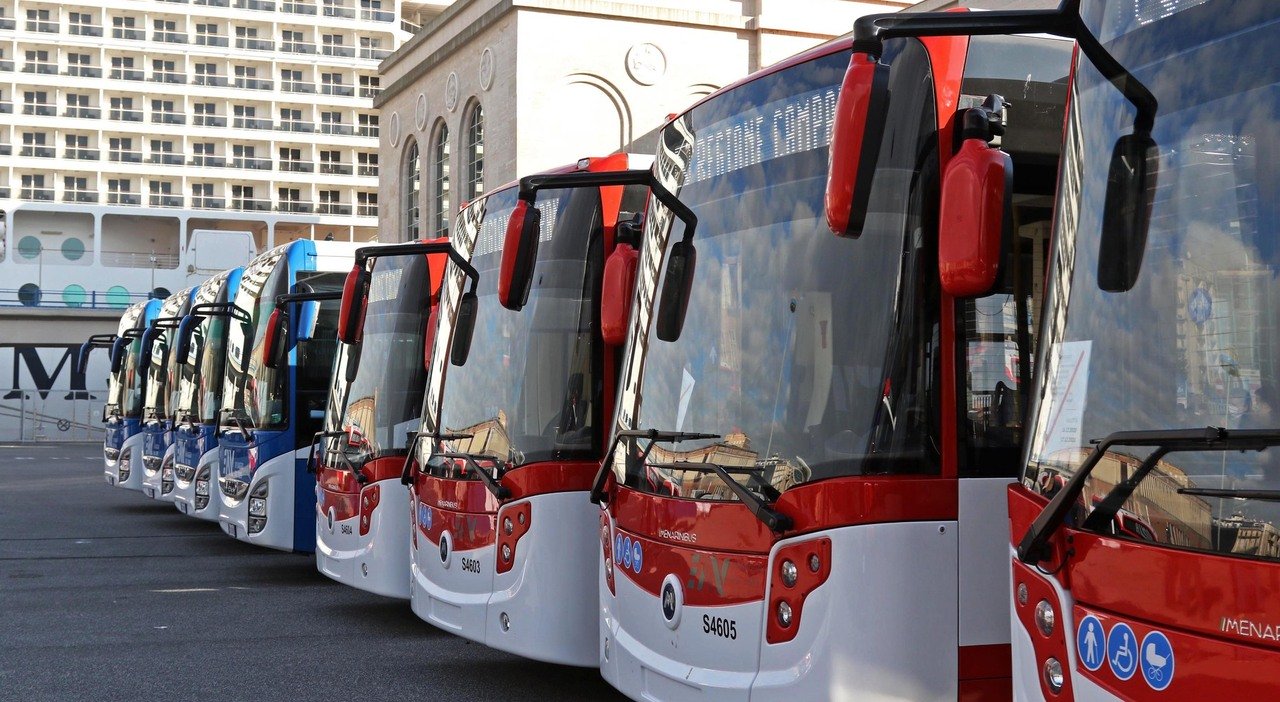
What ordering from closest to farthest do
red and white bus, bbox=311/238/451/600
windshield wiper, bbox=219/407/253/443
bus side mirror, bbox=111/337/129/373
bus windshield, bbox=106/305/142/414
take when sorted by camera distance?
red and white bus, bbox=311/238/451/600, windshield wiper, bbox=219/407/253/443, bus windshield, bbox=106/305/142/414, bus side mirror, bbox=111/337/129/373

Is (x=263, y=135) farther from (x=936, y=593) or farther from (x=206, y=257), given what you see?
(x=936, y=593)

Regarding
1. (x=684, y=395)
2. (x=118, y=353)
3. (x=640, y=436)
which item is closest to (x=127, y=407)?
(x=118, y=353)

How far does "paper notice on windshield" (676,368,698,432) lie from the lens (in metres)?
5.62

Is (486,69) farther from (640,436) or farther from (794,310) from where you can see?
(794,310)

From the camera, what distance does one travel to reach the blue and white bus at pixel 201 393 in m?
15.3

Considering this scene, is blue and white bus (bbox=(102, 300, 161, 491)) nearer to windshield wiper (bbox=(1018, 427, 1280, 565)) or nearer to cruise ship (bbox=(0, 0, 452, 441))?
windshield wiper (bbox=(1018, 427, 1280, 565))

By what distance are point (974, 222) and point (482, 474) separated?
4256mm

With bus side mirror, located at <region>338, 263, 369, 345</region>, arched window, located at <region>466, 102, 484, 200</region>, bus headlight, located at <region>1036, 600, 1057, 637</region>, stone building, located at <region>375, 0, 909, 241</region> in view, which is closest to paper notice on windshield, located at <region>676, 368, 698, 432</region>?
bus headlight, located at <region>1036, 600, 1057, 637</region>

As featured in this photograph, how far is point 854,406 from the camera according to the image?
4922 mm

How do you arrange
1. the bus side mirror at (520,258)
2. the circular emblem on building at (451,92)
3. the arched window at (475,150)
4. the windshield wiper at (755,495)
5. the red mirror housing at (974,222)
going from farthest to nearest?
the circular emblem on building at (451,92) < the arched window at (475,150) < the bus side mirror at (520,258) < the windshield wiper at (755,495) < the red mirror housing at (974,222)

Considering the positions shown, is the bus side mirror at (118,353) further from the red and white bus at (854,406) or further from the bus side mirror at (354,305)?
the red and white bus at (854,406)

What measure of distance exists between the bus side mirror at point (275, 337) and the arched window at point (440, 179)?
97.4 feet

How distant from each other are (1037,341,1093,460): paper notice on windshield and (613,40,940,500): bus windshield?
3.36 ft

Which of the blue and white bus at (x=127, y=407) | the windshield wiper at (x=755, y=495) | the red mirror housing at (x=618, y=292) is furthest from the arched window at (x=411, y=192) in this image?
the windshield wiper at (x=755, y=495)
